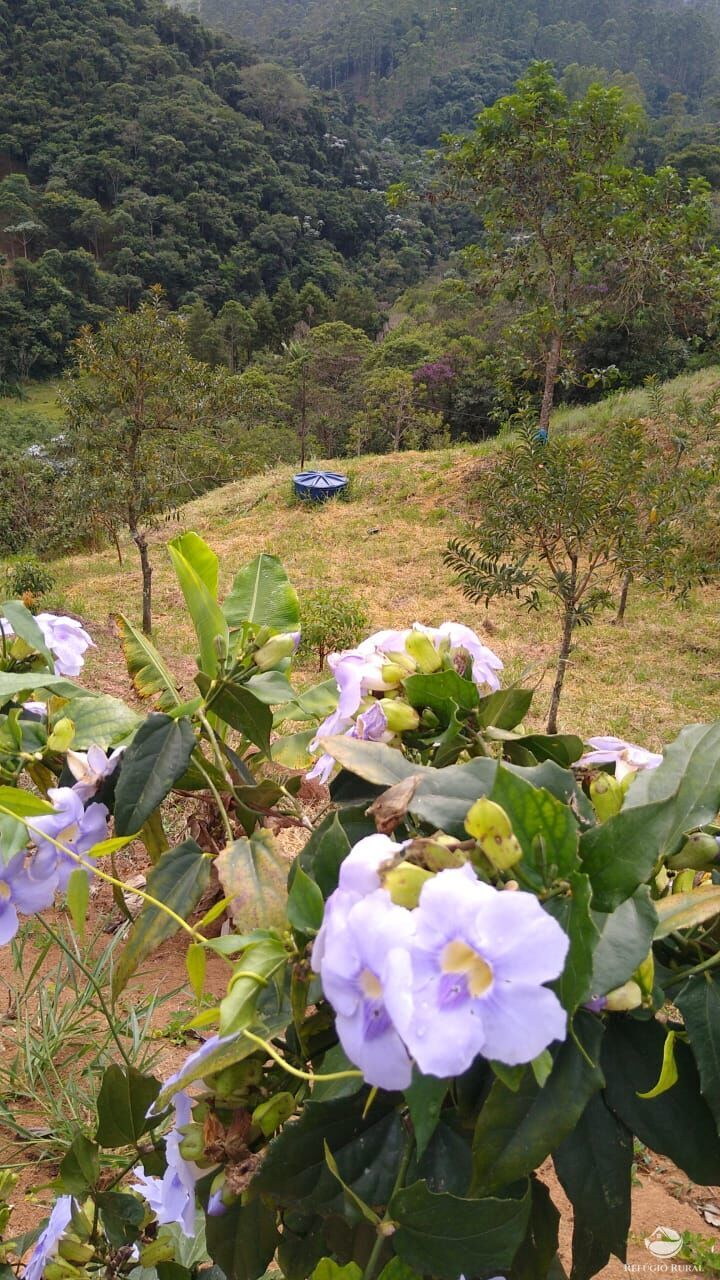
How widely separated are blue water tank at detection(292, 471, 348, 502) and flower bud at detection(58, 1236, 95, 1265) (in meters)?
7.49

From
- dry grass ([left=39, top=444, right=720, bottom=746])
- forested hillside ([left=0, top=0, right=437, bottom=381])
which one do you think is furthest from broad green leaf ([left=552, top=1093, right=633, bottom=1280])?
forested hillside ([left=0, top=0, right=437, bottom=381])

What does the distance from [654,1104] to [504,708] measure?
204mm

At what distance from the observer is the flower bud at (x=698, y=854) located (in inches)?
14.9

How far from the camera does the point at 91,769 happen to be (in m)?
0.48

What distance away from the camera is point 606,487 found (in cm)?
355

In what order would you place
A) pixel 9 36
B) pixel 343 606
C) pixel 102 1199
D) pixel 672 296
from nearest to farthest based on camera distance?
1. pixel 102 1199
2. pixel 343 606
3. pixel 672 296
4. pixel 9 36

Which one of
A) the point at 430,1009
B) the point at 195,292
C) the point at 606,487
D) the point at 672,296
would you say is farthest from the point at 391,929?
the point at 195,292

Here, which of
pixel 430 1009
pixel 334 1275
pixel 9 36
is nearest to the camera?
pixel 430 1009

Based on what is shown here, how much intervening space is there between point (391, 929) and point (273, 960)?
108mm

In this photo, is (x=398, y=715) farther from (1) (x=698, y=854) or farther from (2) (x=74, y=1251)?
(2) (x=74, y=1251)

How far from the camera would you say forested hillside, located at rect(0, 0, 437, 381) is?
2238cm

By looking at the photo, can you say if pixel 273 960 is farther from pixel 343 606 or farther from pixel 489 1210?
pixel 343 606

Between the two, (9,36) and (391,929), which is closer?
(391,929)

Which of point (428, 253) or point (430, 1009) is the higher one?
point (430, 1009)
